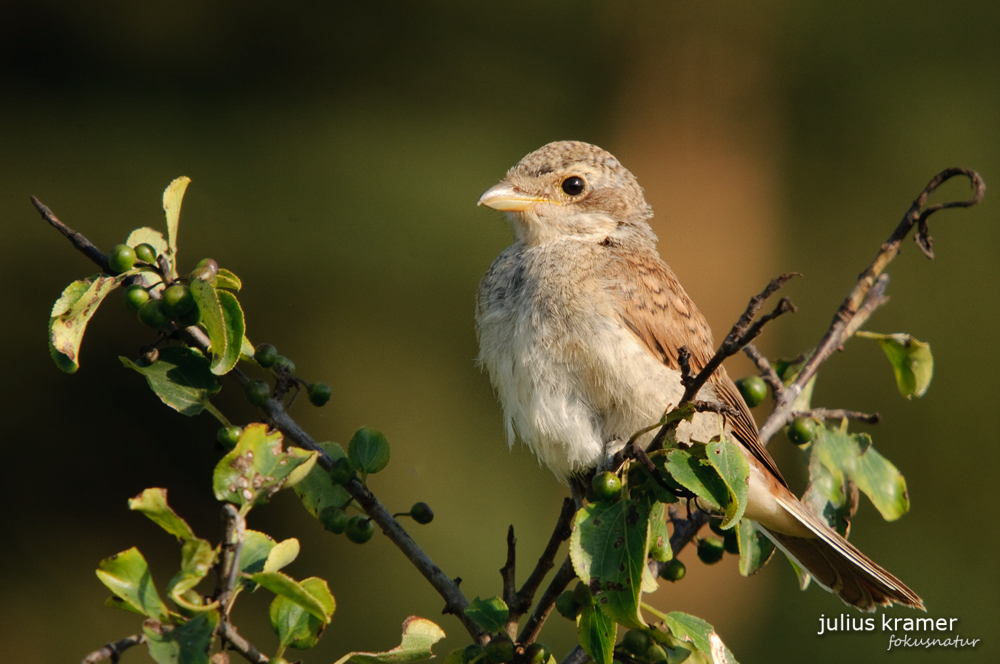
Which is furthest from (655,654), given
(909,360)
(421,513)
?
(909,360)

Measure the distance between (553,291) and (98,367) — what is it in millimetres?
3408

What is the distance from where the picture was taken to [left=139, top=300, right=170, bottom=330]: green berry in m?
2.10

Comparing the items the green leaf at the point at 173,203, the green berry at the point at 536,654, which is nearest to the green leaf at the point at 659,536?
the green berry at the point at 536,654

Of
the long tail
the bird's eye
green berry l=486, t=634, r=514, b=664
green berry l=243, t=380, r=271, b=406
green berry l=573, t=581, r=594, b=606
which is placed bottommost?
the long tail

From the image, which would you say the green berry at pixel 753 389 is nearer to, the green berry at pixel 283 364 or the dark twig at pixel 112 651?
the green berry at pixel 283 364

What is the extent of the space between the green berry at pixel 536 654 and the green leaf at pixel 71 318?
1134mm

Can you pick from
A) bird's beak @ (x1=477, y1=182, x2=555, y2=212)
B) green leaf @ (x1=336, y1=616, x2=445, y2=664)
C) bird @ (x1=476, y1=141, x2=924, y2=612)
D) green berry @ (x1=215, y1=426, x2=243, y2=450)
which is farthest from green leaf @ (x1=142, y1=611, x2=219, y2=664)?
bird's beak @ (x1=477, y1=182, x2=555, y2=212)

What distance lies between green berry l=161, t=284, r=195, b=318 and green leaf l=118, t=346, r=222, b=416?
0.14 meters

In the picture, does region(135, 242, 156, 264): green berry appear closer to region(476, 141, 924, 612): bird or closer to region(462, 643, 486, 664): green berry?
region(462, 643, 486, 664): green berry

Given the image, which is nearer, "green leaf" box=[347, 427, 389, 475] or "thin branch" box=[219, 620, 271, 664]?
"thin branch" box=[219, 620, 271, 664]

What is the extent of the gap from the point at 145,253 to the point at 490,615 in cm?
112

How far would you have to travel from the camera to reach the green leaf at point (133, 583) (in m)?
1.68

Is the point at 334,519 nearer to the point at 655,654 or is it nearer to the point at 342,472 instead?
the point at 342,472

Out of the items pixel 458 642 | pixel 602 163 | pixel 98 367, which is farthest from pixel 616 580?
pixel 98 367
